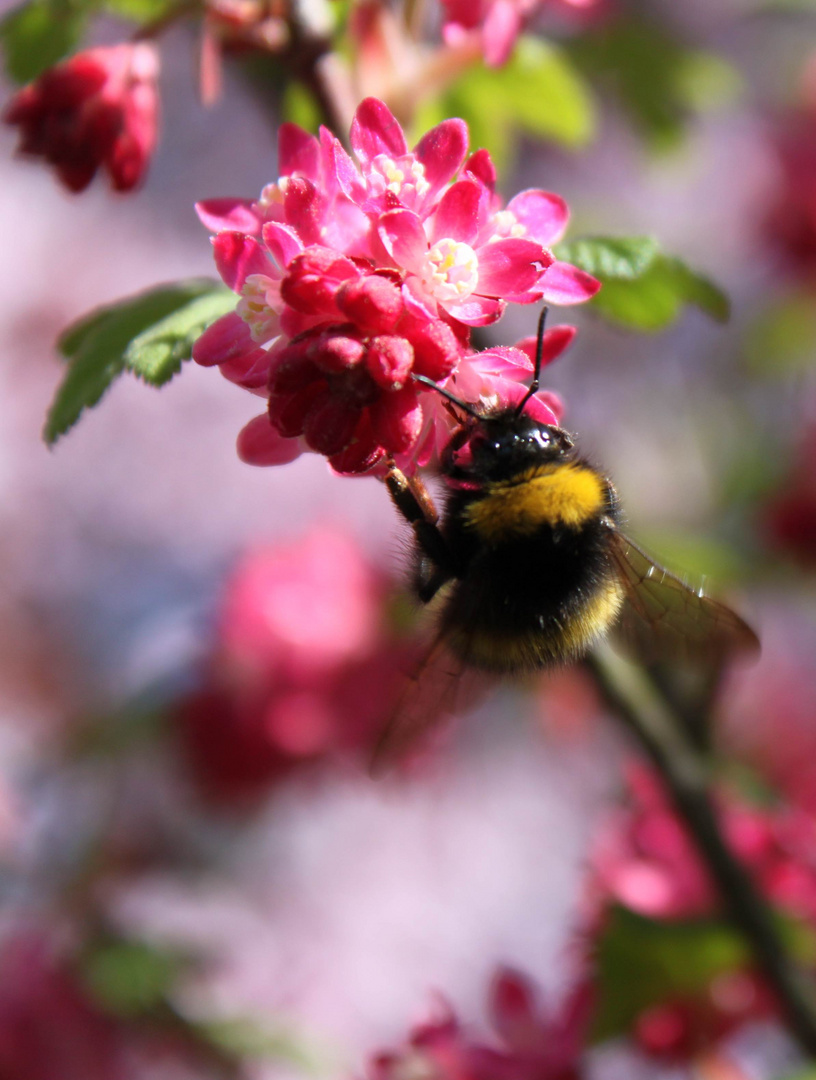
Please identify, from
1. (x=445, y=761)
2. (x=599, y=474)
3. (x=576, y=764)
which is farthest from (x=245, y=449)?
(x=576, y=764)

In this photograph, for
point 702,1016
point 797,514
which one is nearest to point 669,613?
point 702,1016

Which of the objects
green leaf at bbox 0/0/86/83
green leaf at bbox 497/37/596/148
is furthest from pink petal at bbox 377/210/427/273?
green leaf at bbox 497/37/596/148

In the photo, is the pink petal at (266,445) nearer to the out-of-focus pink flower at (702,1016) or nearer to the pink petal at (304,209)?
the pink petal at (304,209)

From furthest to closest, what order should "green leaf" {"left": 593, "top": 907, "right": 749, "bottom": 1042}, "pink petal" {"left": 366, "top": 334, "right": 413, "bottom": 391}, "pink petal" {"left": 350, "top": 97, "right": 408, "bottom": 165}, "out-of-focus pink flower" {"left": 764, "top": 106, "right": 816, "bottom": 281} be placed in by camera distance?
1. "out-of-focus pink flower" {"left": 764, "top": 106, "right": 816, "bottom": 281}
2. "green leaf" {"left": 593, "top": 907, "right": 749, "bottom": 1042}
3. "pink petal" {"left": 350, "top": 97, "right": 408, "bottom": 165}
4. "pink petal" {"left": 366, "top": 334, "right": 413, "bottom": 391}

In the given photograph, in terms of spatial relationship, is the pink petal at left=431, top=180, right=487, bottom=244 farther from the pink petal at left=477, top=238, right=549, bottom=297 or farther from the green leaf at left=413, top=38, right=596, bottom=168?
the green leaf at left=413, top=38, right=596, bottom=168

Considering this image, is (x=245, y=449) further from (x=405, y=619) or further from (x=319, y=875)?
(x=319, y=875)

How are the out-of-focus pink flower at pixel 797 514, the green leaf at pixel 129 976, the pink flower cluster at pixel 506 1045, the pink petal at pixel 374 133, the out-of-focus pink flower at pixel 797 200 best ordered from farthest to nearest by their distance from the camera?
the out-of-focus pink flower at pixel 797 200, the out-of-focus pink flower at pixel 797 514, the green leaf at pixel 129 976, the pink flower cluster at pixel 506 1045, the pink petal at pixel 374 133

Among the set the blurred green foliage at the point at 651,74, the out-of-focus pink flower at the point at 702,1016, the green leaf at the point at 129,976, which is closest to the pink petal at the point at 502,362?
the out-of-focus pink flower at the point at 702,1016
